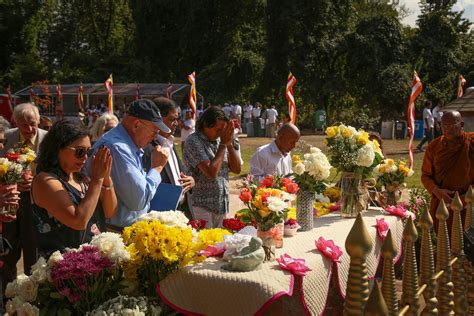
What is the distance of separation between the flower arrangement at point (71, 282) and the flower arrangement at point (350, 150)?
2.12m

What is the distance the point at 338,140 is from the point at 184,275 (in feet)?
6.38

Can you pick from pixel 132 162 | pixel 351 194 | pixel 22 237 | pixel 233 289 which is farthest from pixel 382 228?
pixel 22 237

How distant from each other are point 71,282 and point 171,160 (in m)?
1.85

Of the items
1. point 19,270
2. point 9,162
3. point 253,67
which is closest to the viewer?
point 9,162

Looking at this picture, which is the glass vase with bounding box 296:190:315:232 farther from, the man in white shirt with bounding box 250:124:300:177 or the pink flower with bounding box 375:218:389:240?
the man in white shirt with bounding box 250:124:300:177

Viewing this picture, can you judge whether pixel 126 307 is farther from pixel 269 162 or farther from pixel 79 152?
pixel 269 162

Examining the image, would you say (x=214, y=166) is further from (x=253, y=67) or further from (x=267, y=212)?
(x=253, y=67)

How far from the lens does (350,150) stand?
4.08 meters

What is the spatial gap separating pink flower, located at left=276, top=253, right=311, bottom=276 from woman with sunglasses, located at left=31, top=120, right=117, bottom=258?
0.99m

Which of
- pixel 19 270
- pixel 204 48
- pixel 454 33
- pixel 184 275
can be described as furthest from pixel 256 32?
pixel 184 275

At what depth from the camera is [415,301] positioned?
2059 mm

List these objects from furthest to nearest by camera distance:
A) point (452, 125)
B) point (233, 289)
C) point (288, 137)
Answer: point (452, 125) → point (288, 137) → point (233, 289)

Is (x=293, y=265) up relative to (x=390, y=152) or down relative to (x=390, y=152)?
up

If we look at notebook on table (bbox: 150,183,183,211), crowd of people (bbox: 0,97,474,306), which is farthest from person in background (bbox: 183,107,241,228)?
notebook on table (bbox: 150,183,183,211)
